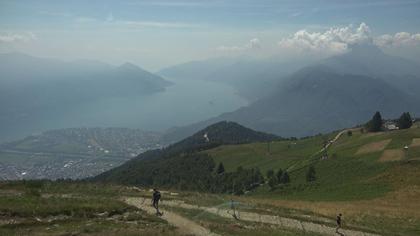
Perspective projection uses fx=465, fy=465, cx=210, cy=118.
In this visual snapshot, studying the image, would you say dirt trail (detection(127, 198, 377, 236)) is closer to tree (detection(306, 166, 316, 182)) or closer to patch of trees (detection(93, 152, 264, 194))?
tree (detection(306, 166, 316, 182))

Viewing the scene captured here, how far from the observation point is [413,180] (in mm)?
58969

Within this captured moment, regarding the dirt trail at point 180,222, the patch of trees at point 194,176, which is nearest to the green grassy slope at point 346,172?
the patch of trees at point 194,176

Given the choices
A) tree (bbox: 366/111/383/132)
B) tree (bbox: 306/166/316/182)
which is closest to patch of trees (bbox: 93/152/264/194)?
tree (bbox: 306/166/316/182)

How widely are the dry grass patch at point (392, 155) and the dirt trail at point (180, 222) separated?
5187 cm

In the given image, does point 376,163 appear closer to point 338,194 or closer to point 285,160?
point 338,194

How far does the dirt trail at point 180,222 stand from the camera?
29.4 metres

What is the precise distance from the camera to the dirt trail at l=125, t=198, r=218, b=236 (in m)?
29.4

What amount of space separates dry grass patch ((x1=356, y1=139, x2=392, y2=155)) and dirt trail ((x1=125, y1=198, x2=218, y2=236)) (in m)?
64.9

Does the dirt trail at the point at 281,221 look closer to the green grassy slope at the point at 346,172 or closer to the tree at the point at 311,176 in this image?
the green grassy slope at the point at 346,172

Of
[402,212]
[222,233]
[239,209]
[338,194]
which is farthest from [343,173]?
[222,233]

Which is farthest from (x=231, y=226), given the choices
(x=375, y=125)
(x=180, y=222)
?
(x=375, y=125)

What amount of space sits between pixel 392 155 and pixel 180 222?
195ft

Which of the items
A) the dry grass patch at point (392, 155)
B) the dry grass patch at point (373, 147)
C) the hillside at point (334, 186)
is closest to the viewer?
the hillside at point (334, 186)

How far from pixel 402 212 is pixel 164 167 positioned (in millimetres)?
149797
